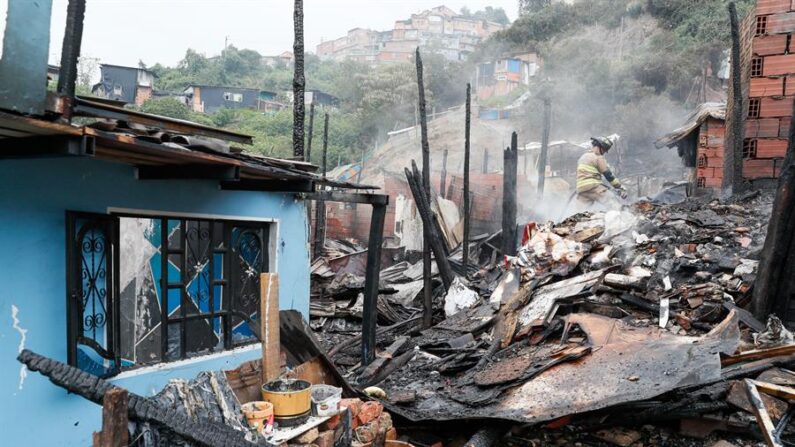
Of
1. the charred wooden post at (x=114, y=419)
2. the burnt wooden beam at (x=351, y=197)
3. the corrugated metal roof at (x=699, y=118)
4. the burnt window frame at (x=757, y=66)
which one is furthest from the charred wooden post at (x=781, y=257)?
the corrugated metal roof at (x=699, y=118)

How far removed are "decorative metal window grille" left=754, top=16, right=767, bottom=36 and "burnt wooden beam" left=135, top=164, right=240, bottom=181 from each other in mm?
10496

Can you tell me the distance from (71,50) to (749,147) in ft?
37.7

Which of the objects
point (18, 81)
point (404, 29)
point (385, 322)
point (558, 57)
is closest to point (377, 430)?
point (18, 81)

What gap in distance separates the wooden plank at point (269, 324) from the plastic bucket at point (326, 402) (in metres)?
0.39

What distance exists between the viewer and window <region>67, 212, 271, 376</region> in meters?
5.07

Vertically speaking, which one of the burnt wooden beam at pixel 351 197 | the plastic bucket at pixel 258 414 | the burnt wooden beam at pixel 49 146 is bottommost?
the plastic bucket at pixel 258 414

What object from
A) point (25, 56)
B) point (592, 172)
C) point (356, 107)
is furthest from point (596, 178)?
point (356, 107)

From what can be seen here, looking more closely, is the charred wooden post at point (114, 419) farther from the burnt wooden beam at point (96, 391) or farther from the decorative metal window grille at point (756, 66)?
the decorative metal window grille at point (756, 66)

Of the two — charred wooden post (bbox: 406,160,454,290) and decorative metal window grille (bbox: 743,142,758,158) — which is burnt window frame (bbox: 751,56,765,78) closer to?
decorative metal window grille (bbox: 743,142,758,158)

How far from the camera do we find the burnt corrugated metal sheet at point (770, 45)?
420 inches

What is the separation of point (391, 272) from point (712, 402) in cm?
1068

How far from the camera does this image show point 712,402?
522 centimetres

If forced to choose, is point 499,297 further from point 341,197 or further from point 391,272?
point 391,272

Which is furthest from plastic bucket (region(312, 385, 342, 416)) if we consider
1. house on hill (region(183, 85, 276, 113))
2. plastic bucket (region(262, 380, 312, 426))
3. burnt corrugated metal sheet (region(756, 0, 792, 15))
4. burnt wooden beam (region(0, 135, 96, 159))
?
house on hill (region(183, 85, 276, 113))
